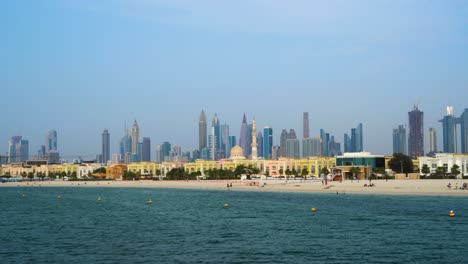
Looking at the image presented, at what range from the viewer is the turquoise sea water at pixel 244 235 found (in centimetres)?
3781

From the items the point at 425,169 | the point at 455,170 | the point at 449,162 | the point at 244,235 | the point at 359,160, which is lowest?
the point at 244,235

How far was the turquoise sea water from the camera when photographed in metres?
37.8

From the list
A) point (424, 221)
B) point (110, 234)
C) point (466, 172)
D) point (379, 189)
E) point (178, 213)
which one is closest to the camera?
point (110, 234)

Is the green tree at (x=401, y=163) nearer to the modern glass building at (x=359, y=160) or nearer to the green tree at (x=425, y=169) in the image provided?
the modern glass building at (x=359, y=160)

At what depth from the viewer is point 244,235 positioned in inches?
1885

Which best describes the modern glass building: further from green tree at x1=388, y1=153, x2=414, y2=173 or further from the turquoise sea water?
the turquoise sea water

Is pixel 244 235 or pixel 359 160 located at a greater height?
pixel 359 160

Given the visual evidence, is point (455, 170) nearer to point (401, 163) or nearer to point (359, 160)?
point (401, 163)

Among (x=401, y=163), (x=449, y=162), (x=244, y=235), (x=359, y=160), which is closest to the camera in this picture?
(x=244, y=235)

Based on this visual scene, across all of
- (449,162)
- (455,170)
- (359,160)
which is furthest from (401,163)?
(455,170)

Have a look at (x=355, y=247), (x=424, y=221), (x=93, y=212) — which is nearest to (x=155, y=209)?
(x=93, y=212)

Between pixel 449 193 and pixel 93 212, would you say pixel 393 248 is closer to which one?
pixel 93 212

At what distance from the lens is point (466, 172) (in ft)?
539

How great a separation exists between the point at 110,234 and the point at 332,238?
56.0ft
